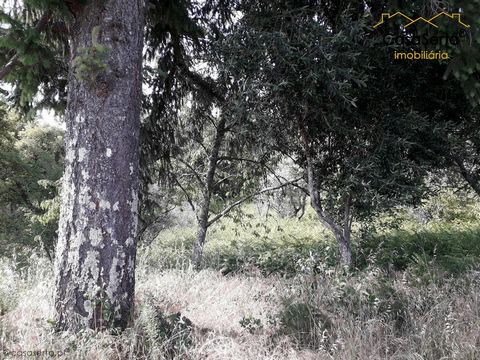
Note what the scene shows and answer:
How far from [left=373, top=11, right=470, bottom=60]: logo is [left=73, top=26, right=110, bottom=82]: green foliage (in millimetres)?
2832

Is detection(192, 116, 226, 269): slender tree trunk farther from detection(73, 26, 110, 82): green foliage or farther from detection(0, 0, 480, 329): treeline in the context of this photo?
detection(73, 26, 110, 82): green foliage

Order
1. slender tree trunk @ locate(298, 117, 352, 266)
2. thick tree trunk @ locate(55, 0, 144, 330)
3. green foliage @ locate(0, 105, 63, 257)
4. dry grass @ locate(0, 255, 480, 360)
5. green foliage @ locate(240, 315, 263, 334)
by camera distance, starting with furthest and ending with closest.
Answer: green foliage @ locate(0, 105, 63, 257)
slender tree trunk @ locate(298, 117, 352, 266)
green foliage @ locate(240, 315, 263, 334)
thick tree trunk @ locate(55, 0, 144, 330)
dry grass @ locate(0, 255, 480, 360)

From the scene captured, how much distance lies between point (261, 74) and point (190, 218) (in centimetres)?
1270

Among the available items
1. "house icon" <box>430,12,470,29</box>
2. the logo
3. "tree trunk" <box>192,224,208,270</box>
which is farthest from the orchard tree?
"tree trunk" <box>192,224,208,270</box>

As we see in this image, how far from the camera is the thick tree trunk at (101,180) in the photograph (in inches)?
104

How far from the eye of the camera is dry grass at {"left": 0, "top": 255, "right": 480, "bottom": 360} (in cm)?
232

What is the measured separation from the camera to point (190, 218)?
15914 mm

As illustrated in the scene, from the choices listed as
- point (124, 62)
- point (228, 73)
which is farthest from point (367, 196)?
point (124, 62)

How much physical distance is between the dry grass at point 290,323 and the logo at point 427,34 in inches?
94.7

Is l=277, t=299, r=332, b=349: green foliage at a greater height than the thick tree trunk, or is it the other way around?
the thick tree trunk

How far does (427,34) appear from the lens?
3.37m

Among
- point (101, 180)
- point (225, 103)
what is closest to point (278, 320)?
point (101, 180)

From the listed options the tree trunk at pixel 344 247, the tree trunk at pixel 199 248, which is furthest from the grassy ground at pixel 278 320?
the tree trunk at pixel 199 248

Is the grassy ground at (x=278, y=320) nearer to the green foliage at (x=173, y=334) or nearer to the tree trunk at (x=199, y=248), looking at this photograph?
the green foliage at (x=173, y=334)
